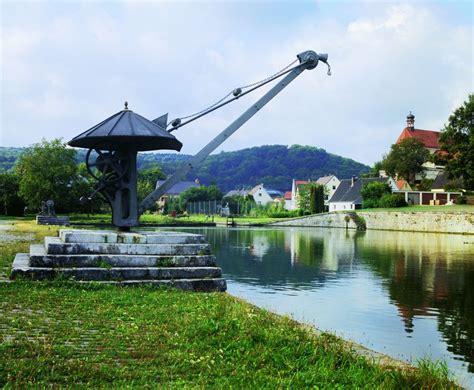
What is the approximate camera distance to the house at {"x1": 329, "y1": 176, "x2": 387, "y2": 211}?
7956 centimetres

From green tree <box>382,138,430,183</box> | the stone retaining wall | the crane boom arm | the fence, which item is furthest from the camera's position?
the fence

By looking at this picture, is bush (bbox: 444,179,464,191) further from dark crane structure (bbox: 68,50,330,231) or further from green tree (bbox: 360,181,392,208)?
dark crane structure (bbox: 68,50,330,231)

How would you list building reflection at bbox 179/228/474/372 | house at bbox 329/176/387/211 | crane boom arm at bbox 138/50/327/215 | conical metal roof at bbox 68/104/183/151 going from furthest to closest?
house at bbox 329/176/387/211
crane boom arm at bbox 138/50/327/215
building reflection at bbox 179/228/474/372
conical metal roof at bbox 68/104/183/151

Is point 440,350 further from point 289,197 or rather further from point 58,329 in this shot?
point 289,197

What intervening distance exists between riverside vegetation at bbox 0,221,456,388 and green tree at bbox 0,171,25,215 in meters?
50.8

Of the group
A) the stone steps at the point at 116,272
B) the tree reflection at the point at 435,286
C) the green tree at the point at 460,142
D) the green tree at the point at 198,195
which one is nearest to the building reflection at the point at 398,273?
the tree reflection at the point at 435,286

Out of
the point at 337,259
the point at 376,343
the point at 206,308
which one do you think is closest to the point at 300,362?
the point at 206,308

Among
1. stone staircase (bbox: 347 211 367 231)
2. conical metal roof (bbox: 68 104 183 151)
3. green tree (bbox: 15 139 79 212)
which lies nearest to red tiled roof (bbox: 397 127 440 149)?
stone staircase (bbox: 347 211 367 231)

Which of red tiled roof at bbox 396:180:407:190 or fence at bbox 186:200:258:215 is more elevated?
red tiled roof at bbox 396:180:407:190

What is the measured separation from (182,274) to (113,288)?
1.45 m

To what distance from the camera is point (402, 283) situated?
1681 cm

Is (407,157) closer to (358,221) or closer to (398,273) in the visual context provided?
(358,221)

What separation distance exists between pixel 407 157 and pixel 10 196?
53386 millimetres

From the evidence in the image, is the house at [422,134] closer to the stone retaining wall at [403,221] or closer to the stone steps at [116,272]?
the stone retaining wall at [403,221]
